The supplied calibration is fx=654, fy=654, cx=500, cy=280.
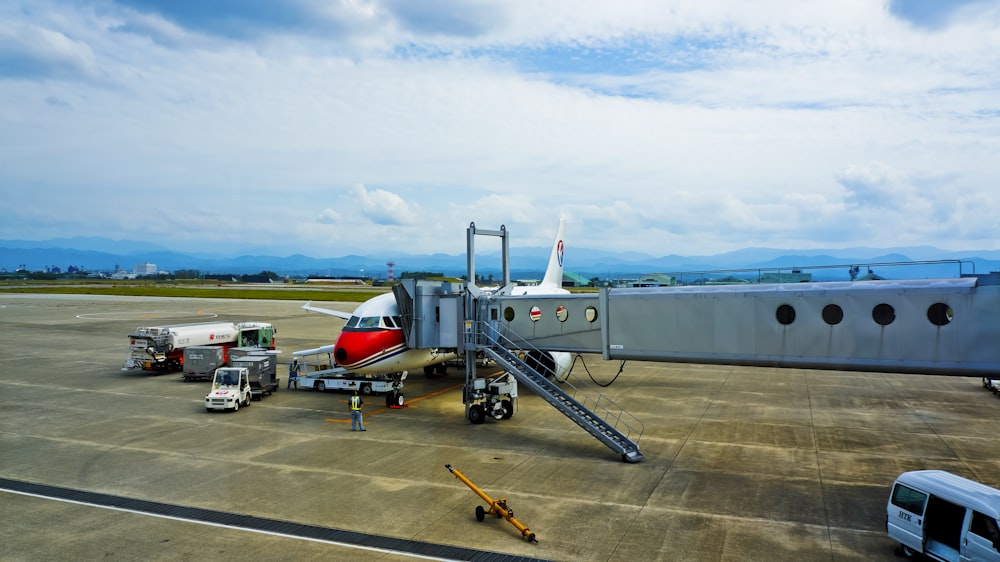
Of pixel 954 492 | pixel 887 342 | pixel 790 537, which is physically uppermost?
pixel 887 342

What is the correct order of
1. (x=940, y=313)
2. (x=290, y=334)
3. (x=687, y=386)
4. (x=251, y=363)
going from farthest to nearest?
1. (x=290, y=334)
2. (x=687, y=386)
3. (x=251, y=363)
4. (x=940, y=313)

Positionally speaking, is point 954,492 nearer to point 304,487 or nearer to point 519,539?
point 519,539

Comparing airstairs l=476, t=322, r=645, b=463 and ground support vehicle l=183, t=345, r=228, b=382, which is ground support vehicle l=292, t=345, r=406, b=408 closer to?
ground support vehicle l=183, t=345, r=228, b=382

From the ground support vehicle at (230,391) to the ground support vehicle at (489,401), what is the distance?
10.7m

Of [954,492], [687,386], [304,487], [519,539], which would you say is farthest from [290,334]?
[954,492]

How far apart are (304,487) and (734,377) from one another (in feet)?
94.9

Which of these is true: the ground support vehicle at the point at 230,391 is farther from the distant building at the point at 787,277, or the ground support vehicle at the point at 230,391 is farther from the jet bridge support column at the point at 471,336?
the distant building at the point at 787,277

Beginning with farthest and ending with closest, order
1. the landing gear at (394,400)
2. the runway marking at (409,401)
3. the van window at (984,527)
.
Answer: the landing gear at (394,400) < the runway marking at (409,401) < the van window at (984,527)

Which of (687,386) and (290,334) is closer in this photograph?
(687,386)

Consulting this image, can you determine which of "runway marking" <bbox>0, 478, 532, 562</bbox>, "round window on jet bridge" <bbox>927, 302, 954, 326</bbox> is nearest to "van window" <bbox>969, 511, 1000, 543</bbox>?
"round window on jet bridge" <bbox>927, 302, 954, 326</bbox>

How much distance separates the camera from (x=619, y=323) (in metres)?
23.2

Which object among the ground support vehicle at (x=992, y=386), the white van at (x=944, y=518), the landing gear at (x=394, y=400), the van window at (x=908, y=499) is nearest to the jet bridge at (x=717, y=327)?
the landing gear at (x=394, y=400)

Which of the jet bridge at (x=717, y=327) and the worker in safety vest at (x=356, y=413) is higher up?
the jet bridge at (x=717, y=327)

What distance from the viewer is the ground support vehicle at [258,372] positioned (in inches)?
1284
